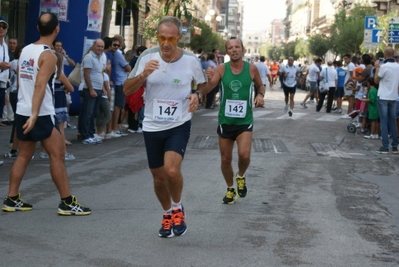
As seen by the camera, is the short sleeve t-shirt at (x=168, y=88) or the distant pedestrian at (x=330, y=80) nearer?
the short sleeve t-shirt at (x=168, y=88)

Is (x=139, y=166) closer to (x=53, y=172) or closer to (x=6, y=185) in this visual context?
(x=6, y=185)

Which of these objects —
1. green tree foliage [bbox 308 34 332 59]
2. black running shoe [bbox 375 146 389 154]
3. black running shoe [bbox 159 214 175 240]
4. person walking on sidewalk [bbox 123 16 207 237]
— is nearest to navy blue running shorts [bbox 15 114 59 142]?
person walking on sidewalk [bbox 123 16 207 237]

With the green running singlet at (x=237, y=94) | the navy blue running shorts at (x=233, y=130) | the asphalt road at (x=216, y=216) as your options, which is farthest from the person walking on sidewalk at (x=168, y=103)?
the navy blue running shorts at (x=233, y=130)

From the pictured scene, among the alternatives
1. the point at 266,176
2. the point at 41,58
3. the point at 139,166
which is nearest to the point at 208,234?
the point at 41,58

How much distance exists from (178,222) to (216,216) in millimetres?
1109

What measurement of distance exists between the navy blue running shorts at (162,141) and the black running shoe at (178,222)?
1.41 ft

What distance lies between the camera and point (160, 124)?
23.2 feet

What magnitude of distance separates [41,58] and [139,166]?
460 centimetres

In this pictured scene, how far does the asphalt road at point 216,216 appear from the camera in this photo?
21.2ft

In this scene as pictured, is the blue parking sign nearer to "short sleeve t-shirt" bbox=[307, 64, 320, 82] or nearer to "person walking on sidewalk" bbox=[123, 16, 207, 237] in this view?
"short sleeve t-shirt" bbox=[307, 64, 320, 82]

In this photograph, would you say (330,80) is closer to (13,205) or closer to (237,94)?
(237,94)

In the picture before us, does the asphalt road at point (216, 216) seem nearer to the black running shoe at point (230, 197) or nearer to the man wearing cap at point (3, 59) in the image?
the black running shoe at point (230, 197)

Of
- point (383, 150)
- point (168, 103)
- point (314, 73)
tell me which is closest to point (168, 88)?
point (168, 103)

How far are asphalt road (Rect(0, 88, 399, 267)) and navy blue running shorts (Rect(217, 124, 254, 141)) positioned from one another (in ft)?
2.30
